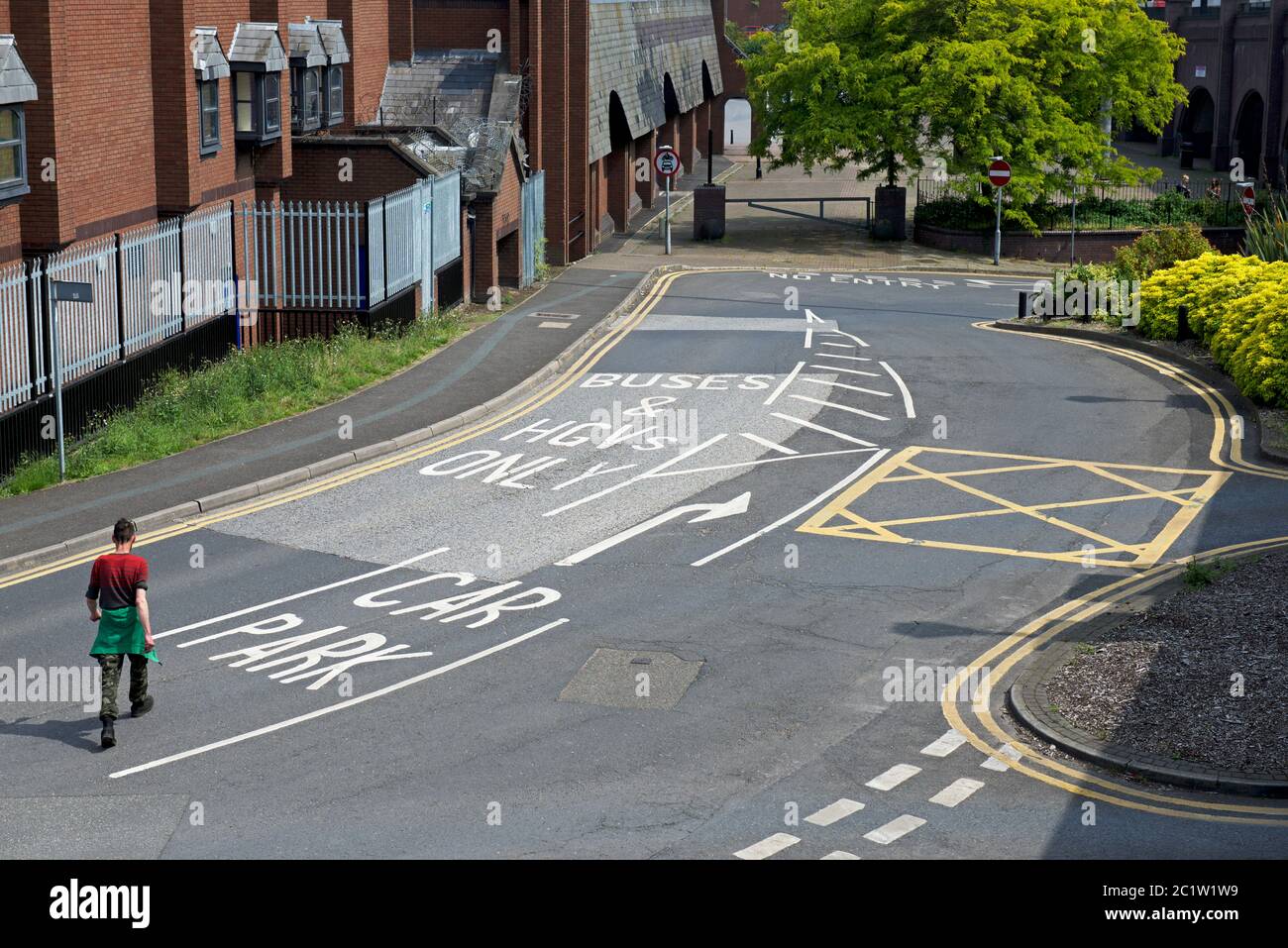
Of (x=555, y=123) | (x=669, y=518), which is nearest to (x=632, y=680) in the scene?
(x=669, y=518)

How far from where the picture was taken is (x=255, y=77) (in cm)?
3042

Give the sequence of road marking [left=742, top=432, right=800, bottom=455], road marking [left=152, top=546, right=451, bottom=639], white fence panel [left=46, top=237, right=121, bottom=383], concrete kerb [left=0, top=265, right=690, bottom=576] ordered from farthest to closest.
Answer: road marking [left=742, top=432, right=800, bottom=455] < white fence panel [left=46, top=237, right=121, bottom=383] < concrete kerb [left=0, top=265, right=690, bottom=576] < road marking [left=152, top=546, right=451, bottom=639]

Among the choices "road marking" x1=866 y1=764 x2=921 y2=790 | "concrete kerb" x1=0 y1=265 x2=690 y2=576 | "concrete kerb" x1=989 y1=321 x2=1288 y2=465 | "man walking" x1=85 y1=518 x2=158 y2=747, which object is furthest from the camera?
"concrete kerb" x1=989 y1=321 x2=1288 y2=465

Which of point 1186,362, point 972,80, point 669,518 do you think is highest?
point 972,80

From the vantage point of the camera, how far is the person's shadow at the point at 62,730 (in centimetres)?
1329

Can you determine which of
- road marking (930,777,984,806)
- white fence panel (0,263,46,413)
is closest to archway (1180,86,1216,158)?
white fence panel (0,263,46,413)

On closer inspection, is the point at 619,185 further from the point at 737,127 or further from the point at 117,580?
the point at 737,127

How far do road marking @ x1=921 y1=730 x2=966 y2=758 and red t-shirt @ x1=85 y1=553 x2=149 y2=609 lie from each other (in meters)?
6.44

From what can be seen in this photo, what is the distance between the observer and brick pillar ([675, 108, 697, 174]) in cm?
6769

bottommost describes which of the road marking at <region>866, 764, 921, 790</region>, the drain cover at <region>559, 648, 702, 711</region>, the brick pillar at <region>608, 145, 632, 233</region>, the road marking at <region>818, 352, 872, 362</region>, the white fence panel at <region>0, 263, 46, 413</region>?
the road marking at <region>866, 764, 921, 790</region>

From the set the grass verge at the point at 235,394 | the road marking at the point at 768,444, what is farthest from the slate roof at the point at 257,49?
the road marking at the point at 768,444

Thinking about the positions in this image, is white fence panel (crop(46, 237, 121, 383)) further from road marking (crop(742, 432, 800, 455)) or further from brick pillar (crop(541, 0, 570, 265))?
brick pillar (crop(541, 0, 570, 265))

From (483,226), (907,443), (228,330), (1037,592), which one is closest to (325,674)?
(1037,592)

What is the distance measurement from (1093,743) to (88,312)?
15.7m
